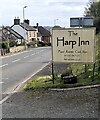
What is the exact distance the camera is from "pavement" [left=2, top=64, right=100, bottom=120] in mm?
10008

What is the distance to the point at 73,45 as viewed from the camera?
1702 centimetres

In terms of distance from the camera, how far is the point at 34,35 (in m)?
132

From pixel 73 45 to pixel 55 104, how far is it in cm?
585

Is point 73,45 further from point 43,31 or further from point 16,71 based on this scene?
point 43,31

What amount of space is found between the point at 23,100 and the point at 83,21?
6.51 m

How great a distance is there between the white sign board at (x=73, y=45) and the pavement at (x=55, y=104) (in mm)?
3034

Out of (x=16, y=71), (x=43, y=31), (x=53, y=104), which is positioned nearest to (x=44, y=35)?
(x=43, y=31)

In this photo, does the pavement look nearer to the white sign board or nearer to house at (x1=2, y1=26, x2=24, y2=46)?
the white sign board

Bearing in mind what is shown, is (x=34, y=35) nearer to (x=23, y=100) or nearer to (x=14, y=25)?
(x=14, y=25)

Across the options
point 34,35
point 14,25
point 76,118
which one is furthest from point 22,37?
point 76,118

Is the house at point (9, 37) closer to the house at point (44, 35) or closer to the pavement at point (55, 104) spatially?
the house at point (44, 35)

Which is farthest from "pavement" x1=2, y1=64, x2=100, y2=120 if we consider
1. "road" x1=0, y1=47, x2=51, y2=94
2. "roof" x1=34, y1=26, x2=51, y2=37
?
"roof" x1=34, y1=26, x2=51, y2=37

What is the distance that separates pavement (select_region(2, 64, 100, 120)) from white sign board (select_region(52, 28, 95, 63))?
303cm

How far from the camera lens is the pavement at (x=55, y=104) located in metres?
10.0
